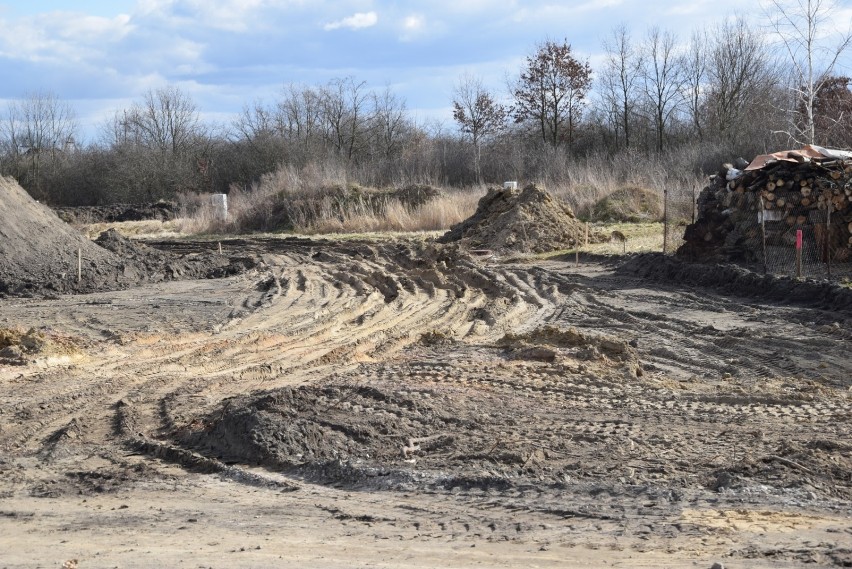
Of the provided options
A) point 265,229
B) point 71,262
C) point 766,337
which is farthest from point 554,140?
point 766,337

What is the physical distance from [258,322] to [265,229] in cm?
2423

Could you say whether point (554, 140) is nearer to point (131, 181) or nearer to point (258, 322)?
point (131, 181)

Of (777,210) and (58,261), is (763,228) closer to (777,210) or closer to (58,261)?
(777,210)

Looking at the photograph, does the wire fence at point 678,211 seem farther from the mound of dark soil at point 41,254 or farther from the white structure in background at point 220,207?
the white structure in background at point 220,207

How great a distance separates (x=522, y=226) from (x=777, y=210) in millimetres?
8878

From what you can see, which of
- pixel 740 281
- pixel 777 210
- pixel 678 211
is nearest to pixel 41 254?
pixel 740 281

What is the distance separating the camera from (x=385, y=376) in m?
10.2

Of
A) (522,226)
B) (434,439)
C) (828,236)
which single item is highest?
(522,226)

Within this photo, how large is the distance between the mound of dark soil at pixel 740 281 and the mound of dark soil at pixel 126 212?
35.1 metres

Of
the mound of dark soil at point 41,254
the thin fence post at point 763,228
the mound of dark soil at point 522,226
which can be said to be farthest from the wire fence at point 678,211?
the mound of dark soil at point 41,254

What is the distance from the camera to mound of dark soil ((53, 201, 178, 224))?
165 feet

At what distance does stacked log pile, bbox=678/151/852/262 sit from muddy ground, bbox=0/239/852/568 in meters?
3.44

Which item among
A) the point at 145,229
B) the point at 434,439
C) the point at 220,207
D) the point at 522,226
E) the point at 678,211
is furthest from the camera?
the point at 145,229

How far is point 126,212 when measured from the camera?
51.9 metres
